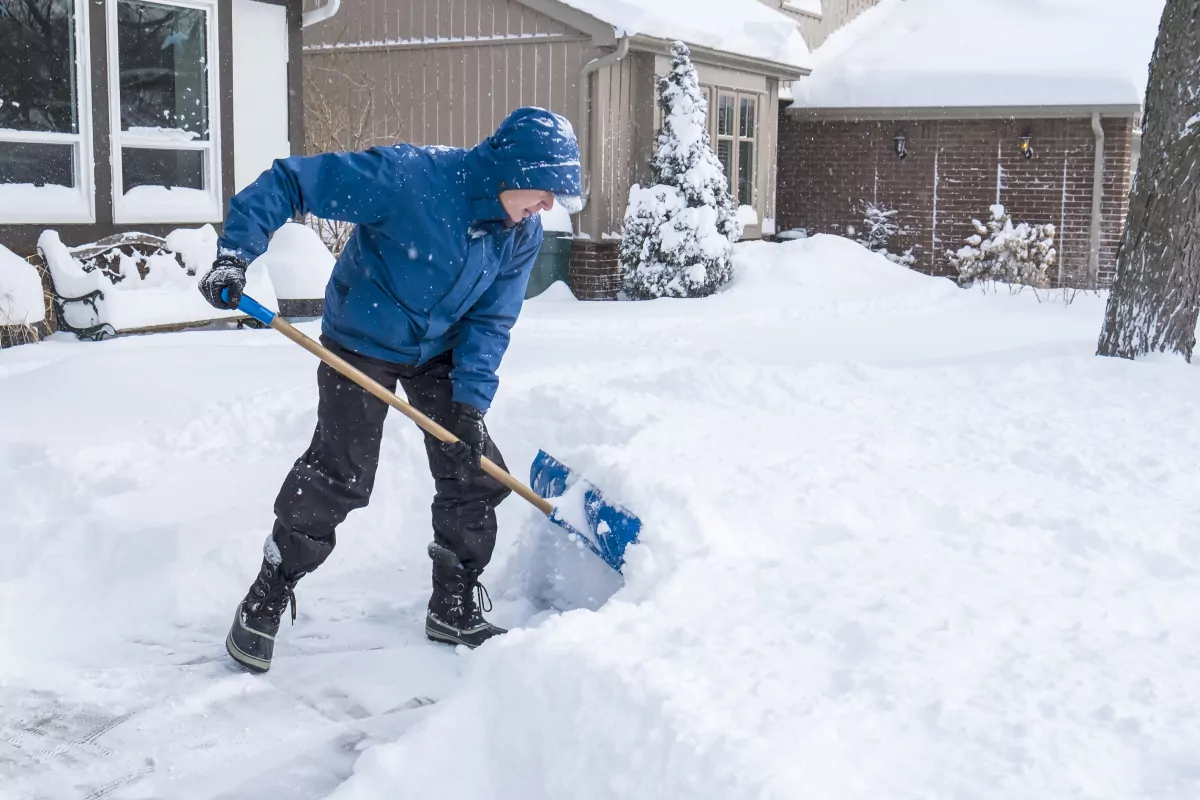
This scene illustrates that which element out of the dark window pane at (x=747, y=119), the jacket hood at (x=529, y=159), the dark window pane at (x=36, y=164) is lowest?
the jacket hood at (x=529, y=159)

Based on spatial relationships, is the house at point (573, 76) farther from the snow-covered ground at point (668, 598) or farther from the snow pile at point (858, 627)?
the snow pile at point (858, 627)

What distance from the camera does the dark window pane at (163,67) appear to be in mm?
9422

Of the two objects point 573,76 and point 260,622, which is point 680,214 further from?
point 260,622

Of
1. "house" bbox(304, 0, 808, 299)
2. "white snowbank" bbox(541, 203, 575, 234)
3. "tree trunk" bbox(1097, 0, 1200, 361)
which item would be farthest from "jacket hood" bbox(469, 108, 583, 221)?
"white snowbank" bbox(541, 203, 575, 234)

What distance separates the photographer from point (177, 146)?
9.70 meters

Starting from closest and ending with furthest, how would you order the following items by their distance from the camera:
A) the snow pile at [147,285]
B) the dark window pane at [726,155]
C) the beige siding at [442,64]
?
the snow pile at [147,285] < the beige siding at [442,64] < the dark window pane at [726,155]

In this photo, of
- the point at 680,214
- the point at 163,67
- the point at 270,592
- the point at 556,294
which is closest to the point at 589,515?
the point at 270,592

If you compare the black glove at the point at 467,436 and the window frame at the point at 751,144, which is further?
the window frame at the point at 751,144

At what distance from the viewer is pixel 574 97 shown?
13.4m

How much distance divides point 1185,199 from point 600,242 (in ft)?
24.0

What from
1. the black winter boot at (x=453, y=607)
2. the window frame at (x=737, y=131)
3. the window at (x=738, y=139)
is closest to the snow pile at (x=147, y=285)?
the black winter boot at (x=453, y=607)

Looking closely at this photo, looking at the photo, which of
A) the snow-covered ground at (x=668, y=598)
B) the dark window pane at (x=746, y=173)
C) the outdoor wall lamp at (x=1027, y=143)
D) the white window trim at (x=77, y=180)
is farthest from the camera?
the outdoor wall lamp at (x=1027, y=143)

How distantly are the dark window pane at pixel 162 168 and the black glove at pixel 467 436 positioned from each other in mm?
6662

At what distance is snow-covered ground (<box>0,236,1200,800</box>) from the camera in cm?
265
